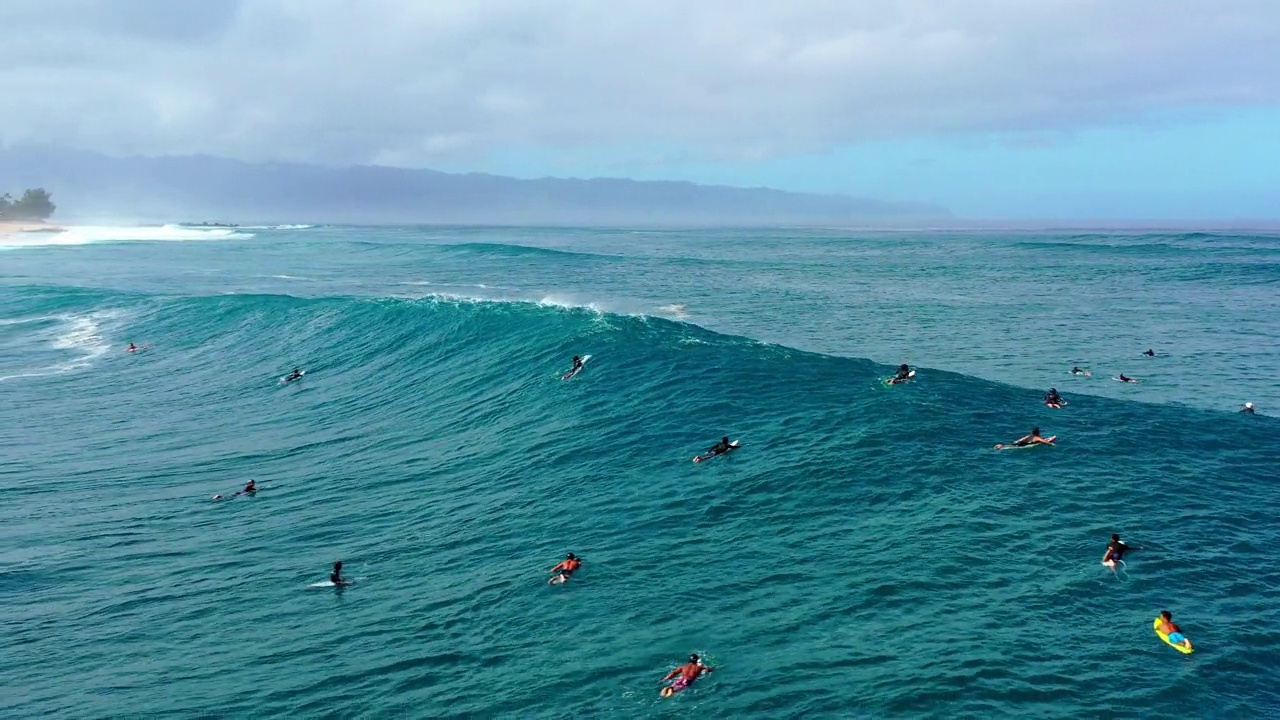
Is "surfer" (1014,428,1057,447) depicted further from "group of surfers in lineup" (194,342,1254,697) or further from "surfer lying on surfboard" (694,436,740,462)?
"surfer lying on surfboard" (694,436,740,462)

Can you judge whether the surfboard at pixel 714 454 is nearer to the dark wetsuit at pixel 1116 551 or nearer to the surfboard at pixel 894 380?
the surfboard at pixel 894 380

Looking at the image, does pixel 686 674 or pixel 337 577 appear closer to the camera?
pixel 686 674

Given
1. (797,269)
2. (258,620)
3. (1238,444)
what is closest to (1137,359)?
(1238,444)

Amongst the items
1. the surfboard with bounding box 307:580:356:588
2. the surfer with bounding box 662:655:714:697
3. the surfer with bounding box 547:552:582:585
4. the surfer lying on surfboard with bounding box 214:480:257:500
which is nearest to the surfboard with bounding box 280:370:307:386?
the surfer lying on surfboard with bounding box 214:480:257:500

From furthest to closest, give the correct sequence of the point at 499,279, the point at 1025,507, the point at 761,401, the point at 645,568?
1. the point at 499,279
2. the point at 761,401
3. the point at 1025,507
4. the point at 645,568

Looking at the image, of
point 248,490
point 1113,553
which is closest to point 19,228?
point 248,490

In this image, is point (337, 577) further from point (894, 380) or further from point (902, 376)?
point (902, 376)

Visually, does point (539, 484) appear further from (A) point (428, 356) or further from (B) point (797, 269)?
(B) point (797, 269)
